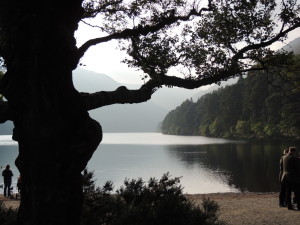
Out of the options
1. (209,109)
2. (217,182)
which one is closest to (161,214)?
(217,182)

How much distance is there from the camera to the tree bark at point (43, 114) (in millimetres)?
4914

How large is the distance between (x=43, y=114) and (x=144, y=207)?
258 centimetres

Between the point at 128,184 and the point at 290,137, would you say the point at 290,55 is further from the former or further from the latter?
the point at 290,137

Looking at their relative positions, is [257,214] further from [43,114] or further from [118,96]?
[43,114]

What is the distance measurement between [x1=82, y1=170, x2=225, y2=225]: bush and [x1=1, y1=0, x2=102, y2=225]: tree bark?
1.11 meters

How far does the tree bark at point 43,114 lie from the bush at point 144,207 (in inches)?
43.8

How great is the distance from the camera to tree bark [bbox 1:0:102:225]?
4914mm

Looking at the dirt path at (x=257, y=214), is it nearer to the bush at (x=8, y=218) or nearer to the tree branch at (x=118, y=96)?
the tree branch at (x=118, y=96)

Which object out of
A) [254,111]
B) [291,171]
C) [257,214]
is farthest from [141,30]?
[254,111]

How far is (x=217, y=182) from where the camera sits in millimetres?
33781

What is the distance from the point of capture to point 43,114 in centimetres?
496

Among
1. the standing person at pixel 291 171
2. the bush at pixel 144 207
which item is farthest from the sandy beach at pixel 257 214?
the bush at pixel 144 207

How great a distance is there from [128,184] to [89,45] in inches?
115

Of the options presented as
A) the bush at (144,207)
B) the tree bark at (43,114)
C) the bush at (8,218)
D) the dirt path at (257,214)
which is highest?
the tree bark at (43,114)
